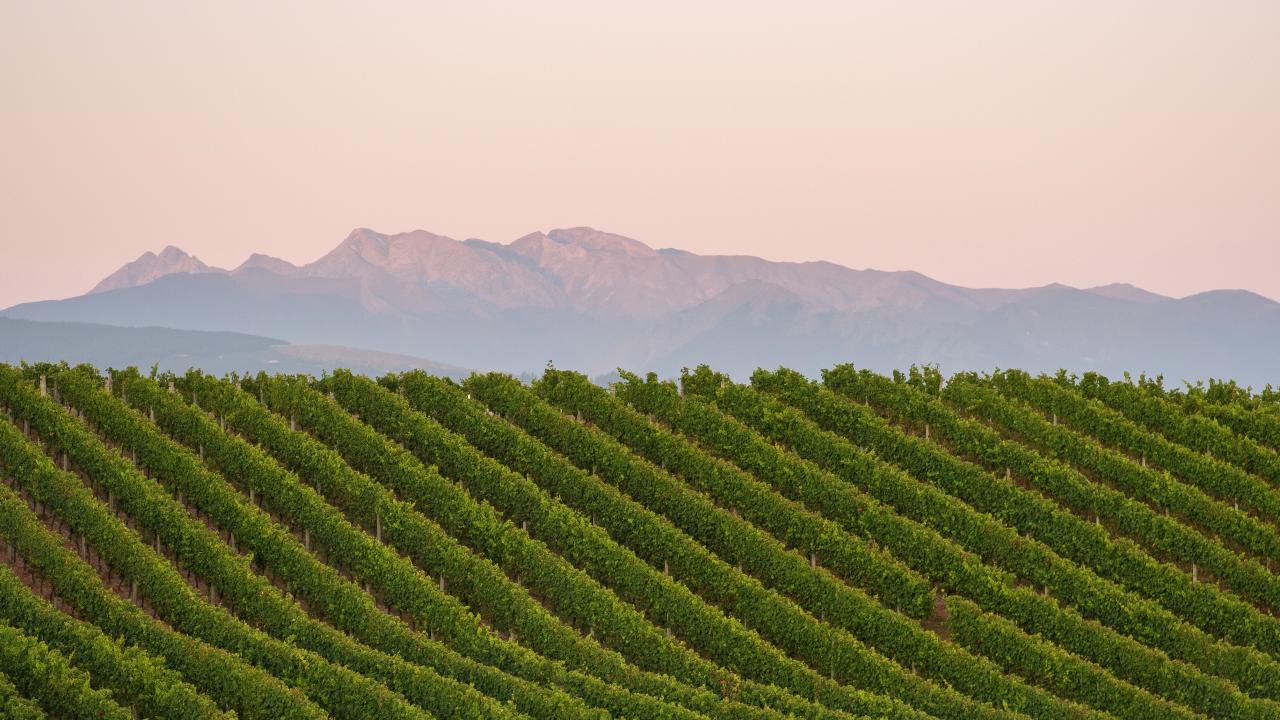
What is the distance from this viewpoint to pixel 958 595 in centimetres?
2658

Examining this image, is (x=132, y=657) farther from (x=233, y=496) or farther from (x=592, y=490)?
(x=592, y=490)

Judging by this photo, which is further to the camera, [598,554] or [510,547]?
[598,554]

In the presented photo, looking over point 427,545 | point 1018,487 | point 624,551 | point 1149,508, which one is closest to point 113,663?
point 427,545

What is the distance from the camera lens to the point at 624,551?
2645 cm

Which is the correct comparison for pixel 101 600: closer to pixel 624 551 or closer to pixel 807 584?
pixel 624 551

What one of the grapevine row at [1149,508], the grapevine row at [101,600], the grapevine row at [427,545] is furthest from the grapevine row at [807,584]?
the grapevine row at [101,600]

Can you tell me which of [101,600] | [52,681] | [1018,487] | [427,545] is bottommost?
[52,681]

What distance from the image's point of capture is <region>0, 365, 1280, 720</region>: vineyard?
21703mm

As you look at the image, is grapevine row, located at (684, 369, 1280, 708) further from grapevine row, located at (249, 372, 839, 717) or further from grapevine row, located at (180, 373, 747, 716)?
grapevine row, located at (180, 373, 747, 716)

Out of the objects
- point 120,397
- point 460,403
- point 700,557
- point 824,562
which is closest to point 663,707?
point 700,557

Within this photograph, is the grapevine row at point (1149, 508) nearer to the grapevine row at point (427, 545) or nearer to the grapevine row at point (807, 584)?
the grapevine row at point (807, 584)

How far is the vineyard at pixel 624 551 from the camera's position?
21.7m

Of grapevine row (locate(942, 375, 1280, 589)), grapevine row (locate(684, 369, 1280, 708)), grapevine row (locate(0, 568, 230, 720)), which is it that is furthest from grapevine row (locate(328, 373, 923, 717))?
grapevine row (locate(942, 375, 1280, 589))

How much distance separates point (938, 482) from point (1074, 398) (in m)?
6.09
